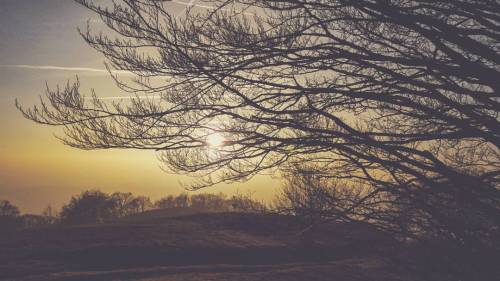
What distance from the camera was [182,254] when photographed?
12.8 m

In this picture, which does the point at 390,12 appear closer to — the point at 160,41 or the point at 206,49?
the point at 206,49

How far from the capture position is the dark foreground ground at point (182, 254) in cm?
1052

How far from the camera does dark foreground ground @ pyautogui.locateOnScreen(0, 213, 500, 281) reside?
34.5 feet

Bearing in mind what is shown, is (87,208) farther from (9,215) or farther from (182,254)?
(182,254)

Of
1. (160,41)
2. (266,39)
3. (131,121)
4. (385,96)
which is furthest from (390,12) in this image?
(131,121)

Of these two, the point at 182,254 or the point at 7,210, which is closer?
the point at 182,254

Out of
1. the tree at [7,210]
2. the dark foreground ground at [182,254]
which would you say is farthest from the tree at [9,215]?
the dark foreground ground at [182,254]

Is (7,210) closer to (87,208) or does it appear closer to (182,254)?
(87,208)

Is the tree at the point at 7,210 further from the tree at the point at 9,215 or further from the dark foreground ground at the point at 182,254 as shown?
the dark foreground ground at the point at 182,254

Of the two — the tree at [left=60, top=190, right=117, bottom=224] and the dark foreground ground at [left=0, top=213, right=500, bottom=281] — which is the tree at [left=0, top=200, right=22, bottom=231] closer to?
the tree at [left=60, top=190, right=117, bottom=224]

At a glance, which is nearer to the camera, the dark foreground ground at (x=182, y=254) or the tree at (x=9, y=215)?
the dark foreground ground at (x=182, y=254)

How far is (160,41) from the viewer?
5293mm

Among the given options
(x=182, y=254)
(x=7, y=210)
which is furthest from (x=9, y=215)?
(x=182, y=254)

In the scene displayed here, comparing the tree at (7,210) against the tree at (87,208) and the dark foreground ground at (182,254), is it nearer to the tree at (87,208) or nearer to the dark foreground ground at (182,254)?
the tree at (87,208)
